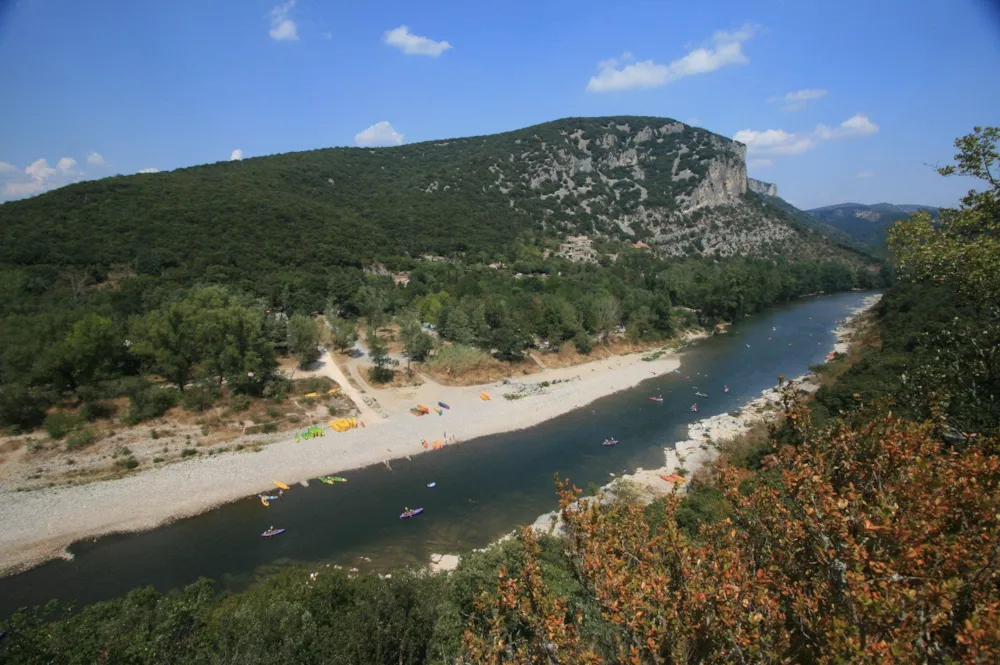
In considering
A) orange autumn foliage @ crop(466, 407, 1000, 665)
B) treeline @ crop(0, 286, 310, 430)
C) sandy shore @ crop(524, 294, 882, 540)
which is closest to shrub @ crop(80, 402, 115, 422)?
treeline @ crop(0, 286, 310, 430)

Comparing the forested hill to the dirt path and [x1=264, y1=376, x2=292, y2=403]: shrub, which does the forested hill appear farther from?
[x1=264, y1=376, x2=292, y2=403]: shrub

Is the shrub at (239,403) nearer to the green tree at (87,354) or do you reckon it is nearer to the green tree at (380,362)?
the green tree at (87,354)

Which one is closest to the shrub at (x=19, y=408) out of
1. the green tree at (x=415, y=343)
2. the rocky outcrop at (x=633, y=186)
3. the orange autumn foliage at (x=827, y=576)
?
the green tree at (x=415, y=343)

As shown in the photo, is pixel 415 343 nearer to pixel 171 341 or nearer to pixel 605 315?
pixel 171 341

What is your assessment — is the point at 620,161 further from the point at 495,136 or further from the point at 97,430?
the point at 97,430

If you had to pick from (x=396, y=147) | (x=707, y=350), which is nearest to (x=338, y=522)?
(x=707, y=350)

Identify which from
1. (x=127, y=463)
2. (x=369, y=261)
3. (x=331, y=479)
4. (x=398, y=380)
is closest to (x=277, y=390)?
(x=398, y=380)
